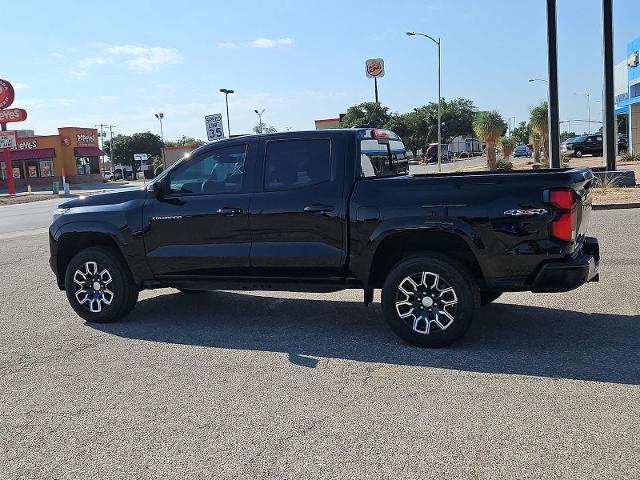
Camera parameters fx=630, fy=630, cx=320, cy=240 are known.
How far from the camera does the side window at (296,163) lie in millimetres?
5965

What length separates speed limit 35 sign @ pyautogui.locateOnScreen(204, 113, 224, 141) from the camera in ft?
54.3

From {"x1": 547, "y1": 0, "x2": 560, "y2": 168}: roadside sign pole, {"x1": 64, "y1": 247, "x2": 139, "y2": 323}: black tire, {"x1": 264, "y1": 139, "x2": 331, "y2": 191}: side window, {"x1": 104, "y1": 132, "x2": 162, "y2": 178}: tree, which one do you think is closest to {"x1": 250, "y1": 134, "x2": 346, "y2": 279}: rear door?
{"x1": 264, "y1": 139, "x2": 331, "y2": 191}: side window

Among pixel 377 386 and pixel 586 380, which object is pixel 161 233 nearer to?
pixel 377 386

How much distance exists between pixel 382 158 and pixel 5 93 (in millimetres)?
47518

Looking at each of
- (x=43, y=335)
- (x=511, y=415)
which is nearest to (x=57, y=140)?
(x=43, y=335)

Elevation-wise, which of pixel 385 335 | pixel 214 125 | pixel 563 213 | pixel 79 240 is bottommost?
pixel 385 335

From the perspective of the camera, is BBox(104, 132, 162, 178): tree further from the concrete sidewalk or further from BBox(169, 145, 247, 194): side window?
BBox(169, 145, 247, 194): side window

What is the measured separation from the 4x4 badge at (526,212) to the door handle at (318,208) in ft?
5.15

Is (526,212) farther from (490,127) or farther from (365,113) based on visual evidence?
(365,113)

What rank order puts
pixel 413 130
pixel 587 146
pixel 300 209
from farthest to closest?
pixel 413 130, pixel 587 146, pixel 300 209

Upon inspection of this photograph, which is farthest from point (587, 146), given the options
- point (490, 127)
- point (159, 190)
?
point (159, 190)

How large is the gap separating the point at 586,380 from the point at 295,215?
2.81 m

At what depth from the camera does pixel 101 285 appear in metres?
6.78

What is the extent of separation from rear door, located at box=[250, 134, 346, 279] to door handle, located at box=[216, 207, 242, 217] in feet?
0.54
